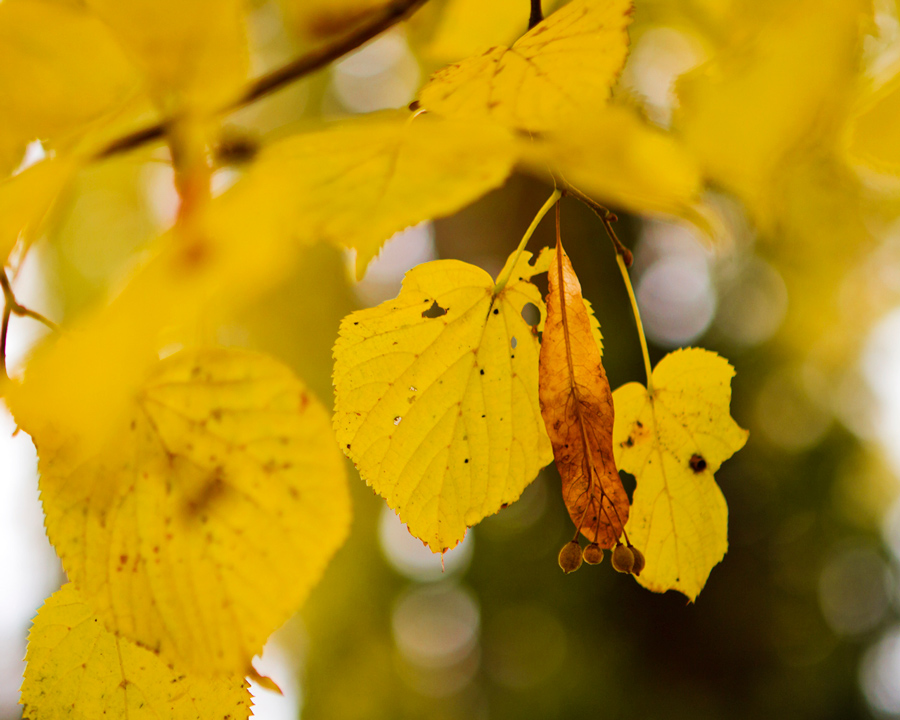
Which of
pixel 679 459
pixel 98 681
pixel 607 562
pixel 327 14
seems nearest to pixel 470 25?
pixel 327 14

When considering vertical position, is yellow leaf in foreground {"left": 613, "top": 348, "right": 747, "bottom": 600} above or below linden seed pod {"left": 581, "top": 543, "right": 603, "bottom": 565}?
below

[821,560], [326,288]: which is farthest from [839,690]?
[326,288]

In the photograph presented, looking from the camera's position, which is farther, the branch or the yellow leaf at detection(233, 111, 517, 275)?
the branch

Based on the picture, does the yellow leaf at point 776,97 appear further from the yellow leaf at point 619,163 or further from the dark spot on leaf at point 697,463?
the dark spot on leaf at point 697,463

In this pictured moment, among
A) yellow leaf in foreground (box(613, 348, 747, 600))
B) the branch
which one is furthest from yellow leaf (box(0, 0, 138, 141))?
yellow leaf in foreground (box(613, 348, 747, 600))

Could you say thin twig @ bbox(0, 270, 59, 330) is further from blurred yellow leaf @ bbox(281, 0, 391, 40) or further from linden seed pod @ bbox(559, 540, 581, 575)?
linden seed pod @ bbox(559, 540, 581, 575)

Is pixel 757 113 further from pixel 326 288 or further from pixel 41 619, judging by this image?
pixel 326 288
